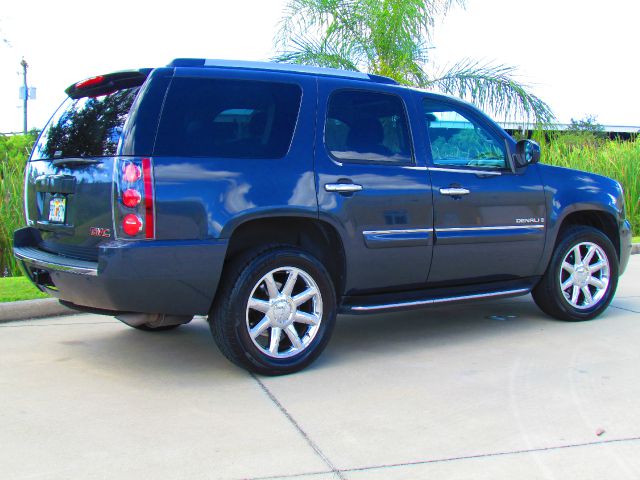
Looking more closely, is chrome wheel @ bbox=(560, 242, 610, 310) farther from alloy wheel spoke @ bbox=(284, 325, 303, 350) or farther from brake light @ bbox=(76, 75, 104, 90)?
brake light @ bbox=(76, 75, 104, 90)

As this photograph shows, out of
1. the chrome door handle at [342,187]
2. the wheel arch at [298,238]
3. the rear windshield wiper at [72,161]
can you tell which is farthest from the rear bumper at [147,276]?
the chrome door handle at [342,187]

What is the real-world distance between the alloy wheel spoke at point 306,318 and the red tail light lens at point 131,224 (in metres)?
1.16

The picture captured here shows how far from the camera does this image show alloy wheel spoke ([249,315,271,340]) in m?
4.79

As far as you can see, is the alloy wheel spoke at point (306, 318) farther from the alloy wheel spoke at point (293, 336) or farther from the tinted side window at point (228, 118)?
the tinted side window at point (228, 118)

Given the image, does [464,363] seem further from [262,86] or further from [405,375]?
[262,86]

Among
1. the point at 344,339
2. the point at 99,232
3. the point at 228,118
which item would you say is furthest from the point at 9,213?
the point at 228,118

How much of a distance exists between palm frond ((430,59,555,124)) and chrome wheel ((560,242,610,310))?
8.93 m

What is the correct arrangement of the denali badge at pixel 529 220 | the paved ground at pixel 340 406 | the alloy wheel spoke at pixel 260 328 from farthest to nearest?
the denali badge at pixel 529 220
the alloy wheel spoke at pixel 260 328
the paved ground at pixel 340 406

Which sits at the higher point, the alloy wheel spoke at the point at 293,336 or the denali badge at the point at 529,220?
the denali badge at the point at 529,220

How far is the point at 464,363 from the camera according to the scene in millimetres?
5262

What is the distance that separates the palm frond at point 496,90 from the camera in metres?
15.0

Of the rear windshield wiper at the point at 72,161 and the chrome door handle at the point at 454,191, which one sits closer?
the rear windshield wiper at the point at 72,161

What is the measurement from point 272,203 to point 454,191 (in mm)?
1516

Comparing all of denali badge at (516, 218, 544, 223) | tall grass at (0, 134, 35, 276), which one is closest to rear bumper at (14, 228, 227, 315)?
denali badge at (516, 218, 544, 223)
